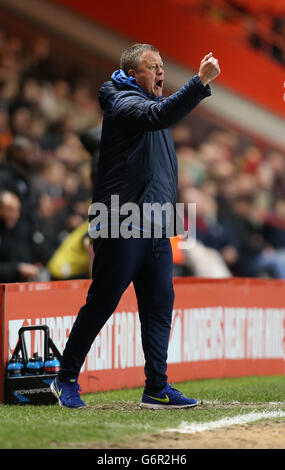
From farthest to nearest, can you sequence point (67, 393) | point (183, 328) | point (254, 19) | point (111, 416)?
point (254, 19) → point (183, 328) → point (67, 393) → point (111, 416)

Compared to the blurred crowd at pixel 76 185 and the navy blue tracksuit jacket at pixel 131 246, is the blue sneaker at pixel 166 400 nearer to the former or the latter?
the navy blue tracksuit jacket at pixel 131 246

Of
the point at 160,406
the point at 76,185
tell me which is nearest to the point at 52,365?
the point at 160,406

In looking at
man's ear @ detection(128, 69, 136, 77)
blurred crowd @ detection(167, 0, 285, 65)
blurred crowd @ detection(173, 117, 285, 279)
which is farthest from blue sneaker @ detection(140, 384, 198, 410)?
blurred crowd @ detection(167, 0, 285, 65)

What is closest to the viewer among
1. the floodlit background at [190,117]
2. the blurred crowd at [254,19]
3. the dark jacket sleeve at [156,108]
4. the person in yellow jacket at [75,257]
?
the dark jacket sleeve at [156,108]

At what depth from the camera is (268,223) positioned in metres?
14.0

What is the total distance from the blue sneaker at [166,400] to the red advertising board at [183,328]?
3.11ft

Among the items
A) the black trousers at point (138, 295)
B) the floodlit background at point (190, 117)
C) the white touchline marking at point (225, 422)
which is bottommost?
the white touchline marking at point (225, 422)

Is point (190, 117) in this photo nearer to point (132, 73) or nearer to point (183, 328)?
point (183, 328)

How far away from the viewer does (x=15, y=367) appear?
17.7ft

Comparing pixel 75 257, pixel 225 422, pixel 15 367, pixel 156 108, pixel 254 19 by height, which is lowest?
pixel 225 422

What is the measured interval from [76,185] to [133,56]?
20.9 feet

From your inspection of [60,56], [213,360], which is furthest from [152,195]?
[60,56]

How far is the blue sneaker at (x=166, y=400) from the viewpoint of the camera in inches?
198

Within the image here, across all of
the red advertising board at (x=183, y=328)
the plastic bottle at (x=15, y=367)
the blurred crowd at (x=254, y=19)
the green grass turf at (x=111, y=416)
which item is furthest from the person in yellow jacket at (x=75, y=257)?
the blurred crowd at (x=254, y=19)
